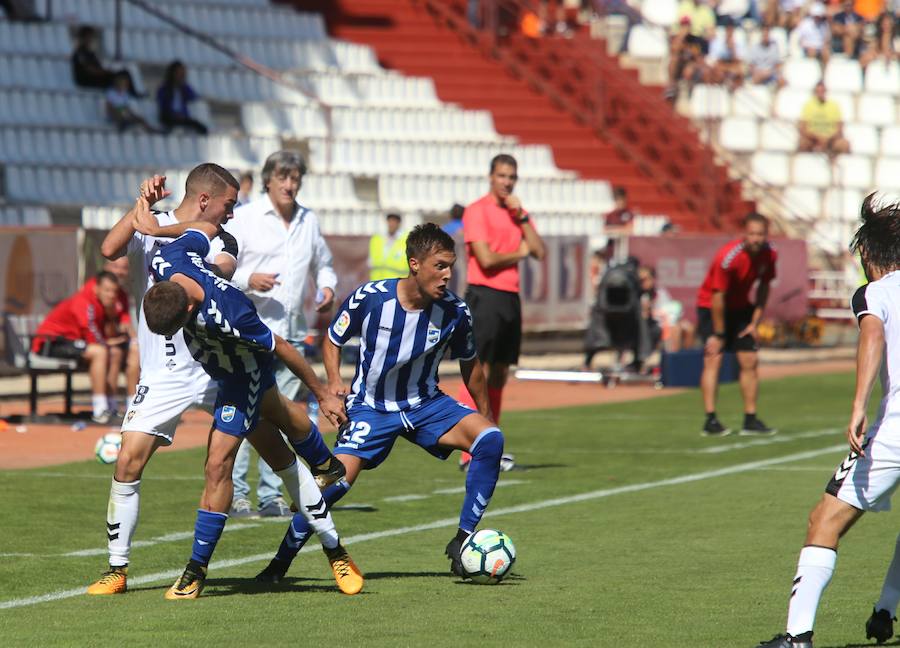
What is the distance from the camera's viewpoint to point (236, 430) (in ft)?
26.0

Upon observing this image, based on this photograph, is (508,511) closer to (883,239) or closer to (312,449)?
(312,449)

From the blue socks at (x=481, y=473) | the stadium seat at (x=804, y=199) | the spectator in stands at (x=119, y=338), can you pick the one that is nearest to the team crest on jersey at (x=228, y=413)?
the blue socks at (x=481, y=473)

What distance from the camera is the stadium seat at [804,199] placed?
3347cm

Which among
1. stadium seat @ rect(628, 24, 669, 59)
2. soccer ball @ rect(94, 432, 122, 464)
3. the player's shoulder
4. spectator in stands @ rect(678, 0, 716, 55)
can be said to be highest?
spectator in stands @ rect(678, 0, 716, 55)

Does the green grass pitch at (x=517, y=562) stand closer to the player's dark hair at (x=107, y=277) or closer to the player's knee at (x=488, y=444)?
the player's knee at (x=488, y=444)

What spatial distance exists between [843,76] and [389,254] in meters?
17.4

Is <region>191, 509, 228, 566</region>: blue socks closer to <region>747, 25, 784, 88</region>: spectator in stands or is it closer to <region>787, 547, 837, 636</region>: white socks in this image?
<region>787, 547, 837, 636</region>: white socks

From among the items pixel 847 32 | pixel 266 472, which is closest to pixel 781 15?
pixel 847 32

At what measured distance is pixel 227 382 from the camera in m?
7.93

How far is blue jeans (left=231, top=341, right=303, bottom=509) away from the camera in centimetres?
1095

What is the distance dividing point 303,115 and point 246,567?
67.3 feet

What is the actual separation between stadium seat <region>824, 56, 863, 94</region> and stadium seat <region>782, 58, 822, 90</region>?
0.27 m

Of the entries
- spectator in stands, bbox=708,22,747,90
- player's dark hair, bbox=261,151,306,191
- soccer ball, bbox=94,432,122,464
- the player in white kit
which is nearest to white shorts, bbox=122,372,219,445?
the player in white kit

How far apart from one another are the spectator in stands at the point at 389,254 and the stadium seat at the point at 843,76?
1660 cm
